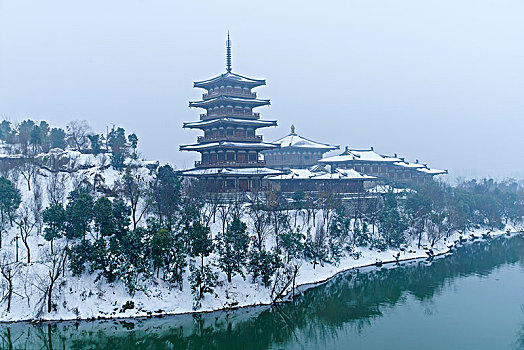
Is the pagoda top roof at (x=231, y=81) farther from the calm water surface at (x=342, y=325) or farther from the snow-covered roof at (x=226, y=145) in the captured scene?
the calm water surface at (x=342, y=325)

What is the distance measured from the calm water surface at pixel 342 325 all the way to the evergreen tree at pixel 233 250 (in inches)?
124

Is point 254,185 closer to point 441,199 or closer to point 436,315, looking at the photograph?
point 436,315

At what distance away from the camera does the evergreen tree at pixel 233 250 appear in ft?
95.3

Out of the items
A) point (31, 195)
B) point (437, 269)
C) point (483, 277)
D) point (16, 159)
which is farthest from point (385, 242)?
point (16, 159)

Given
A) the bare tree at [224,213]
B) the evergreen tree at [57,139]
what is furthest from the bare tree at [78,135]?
the bare tree at [224,213]

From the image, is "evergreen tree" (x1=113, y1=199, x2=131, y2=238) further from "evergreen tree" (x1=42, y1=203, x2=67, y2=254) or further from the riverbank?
the riverbank

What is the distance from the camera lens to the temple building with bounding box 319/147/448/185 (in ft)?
201

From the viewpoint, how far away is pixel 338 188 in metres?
50.6

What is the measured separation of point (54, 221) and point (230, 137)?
21190 mm

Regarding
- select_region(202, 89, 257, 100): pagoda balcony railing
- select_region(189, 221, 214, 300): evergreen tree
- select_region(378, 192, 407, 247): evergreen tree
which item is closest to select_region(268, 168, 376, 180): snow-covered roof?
select_region(378, 192, 407, 247): evergreen tree

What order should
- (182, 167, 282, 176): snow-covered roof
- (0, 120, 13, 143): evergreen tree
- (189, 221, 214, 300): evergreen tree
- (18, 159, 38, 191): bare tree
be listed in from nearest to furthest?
(189, 221, 214, 300): evergreen tree → (18, 159, 38, 191): bare tree → (182, 167, 282, 176): snow-covered roof → (0, 120, 13, 143): evergreen tree

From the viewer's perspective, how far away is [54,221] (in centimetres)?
2884

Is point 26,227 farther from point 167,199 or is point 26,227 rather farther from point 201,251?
point 201,251

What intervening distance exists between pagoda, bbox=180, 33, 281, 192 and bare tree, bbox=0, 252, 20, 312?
1923 cm
